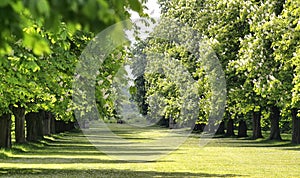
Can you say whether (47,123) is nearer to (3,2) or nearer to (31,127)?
(31,127)

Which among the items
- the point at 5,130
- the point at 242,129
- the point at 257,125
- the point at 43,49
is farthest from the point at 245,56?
the point at 43,49

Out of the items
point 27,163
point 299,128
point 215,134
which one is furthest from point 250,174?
point 215,134

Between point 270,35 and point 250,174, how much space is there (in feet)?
46.0

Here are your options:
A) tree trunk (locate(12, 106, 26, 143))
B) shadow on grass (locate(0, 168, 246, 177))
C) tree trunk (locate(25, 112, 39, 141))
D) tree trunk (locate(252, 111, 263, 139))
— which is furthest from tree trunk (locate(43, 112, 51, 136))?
shadow on grass (locate(0, 168, 246, 177))

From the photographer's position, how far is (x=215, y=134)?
68.4 meters

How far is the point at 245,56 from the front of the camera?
3922 centimetres

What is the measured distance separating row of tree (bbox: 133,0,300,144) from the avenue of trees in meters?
0.07

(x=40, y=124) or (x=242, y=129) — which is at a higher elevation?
(x=40, y=124)

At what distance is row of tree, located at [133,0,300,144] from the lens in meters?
33.6

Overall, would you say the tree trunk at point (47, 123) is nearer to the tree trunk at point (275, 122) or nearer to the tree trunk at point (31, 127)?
the tree trunk at point (31, 127)

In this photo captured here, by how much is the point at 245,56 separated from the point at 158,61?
93.1ft

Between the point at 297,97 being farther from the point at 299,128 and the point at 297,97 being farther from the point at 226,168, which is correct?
the point at 299,128

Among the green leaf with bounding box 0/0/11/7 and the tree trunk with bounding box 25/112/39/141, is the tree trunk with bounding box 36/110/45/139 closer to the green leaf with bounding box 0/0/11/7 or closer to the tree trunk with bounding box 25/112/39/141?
the tree trunk with bounding box 25/112/39/141

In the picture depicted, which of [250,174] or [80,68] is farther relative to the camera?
[250,174]
